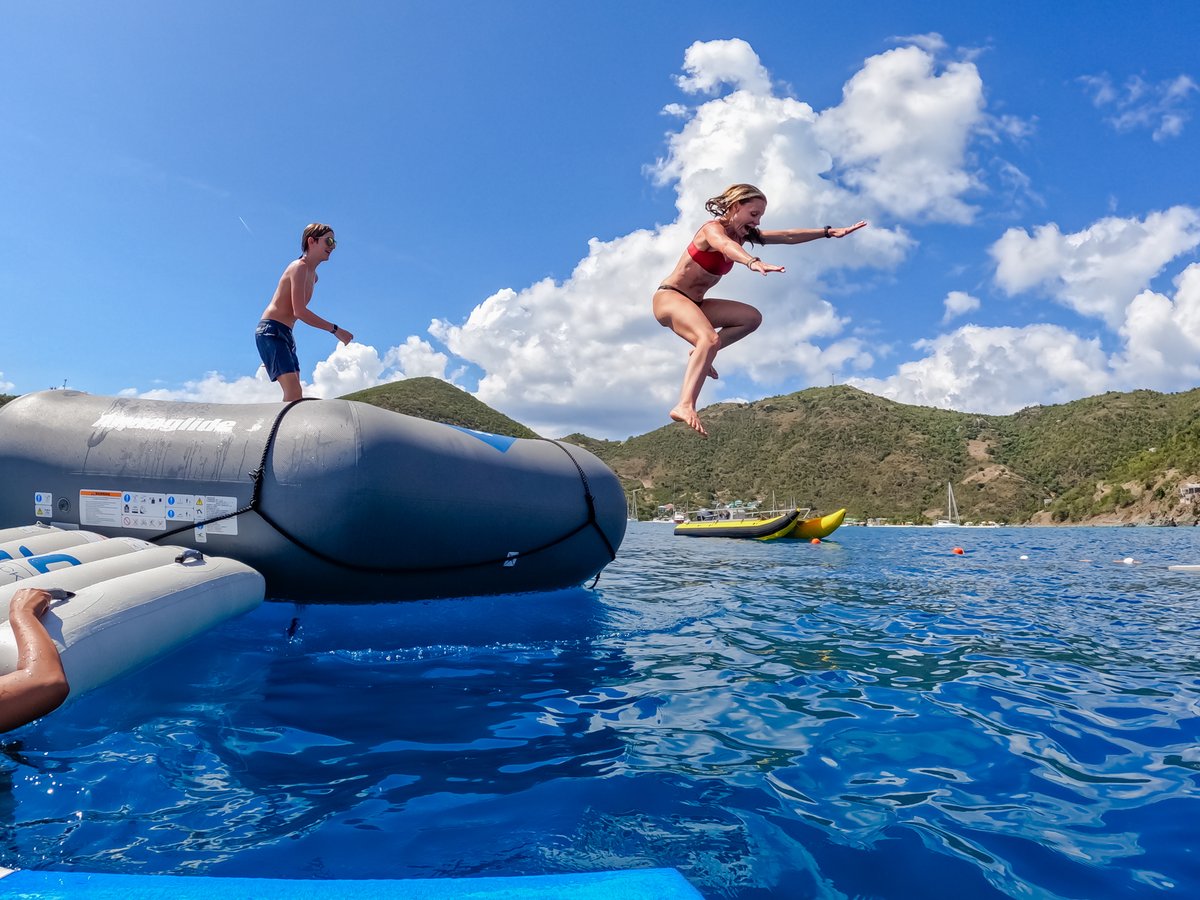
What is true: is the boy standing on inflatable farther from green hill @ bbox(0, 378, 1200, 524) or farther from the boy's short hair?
green hill @ bbox(0, 378, 1200, 524)

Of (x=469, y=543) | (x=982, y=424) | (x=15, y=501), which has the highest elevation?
(x=982, y=424)

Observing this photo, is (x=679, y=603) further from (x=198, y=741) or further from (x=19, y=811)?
(x=19, y=811)

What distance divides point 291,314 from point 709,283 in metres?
3.63

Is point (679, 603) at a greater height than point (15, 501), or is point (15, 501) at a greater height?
point (15, 501)

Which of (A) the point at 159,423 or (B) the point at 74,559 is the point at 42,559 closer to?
(B) the point at 74,559

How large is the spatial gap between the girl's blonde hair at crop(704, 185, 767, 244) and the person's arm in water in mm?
3802

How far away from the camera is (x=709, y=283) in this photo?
4184mm

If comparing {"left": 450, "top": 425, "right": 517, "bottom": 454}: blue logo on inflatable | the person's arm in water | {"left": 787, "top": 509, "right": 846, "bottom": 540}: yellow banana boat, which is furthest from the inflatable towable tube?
{"left": 787, "top": 509, "right": 846, "bottom": 540}: yellow banana boat

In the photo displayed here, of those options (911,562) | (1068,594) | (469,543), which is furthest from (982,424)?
(469,543)

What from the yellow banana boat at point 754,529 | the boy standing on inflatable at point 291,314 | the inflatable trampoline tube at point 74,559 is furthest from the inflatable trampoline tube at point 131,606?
the yellow banana boat at point 754,529

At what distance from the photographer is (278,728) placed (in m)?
3.12

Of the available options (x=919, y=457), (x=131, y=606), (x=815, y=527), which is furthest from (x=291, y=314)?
(x=919, y=457)

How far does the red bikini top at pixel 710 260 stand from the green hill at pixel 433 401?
45418mm

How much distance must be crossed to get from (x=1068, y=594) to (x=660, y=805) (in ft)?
28.9
